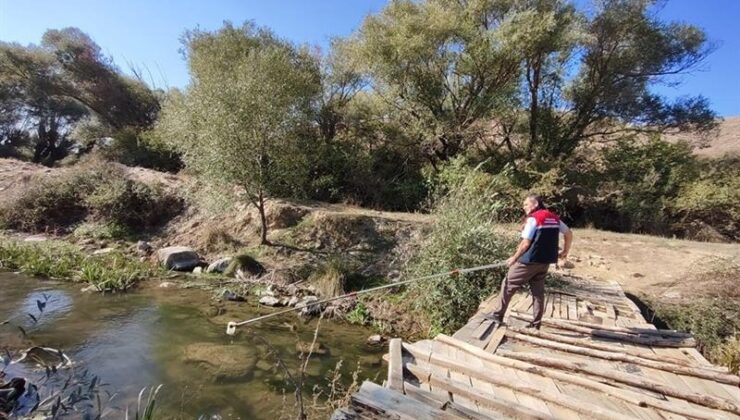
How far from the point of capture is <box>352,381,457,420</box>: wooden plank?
3355 mm

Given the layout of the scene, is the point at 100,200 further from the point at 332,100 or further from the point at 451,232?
the point at 451,232

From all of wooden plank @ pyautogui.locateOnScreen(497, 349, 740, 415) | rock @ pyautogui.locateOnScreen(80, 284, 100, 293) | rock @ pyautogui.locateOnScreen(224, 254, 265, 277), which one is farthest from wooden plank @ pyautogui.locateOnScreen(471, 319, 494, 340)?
rock @ pyautogui.locateOnScreen(80, 284, 100, 293)

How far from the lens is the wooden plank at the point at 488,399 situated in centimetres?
352

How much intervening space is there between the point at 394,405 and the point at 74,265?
37.6 feet

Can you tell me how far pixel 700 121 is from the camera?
54.2 ft

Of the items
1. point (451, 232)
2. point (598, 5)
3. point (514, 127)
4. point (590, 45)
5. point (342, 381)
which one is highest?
point (598, 5)

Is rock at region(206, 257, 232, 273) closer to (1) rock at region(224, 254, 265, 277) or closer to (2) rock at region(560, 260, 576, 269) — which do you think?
(1) rock at region(224, 254, 265, 277)

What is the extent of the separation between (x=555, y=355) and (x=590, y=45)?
15.6 metres

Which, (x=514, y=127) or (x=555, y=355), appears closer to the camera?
(x=555, y=355)

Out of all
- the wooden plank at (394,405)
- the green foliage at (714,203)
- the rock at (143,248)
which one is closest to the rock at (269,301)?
the rock at (143,248)

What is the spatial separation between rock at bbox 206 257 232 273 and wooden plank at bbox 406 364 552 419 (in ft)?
29.2

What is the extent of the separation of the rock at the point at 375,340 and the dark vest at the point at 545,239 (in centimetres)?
362

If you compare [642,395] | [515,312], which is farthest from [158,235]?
[642,395]

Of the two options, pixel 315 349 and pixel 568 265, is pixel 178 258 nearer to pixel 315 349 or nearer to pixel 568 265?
pixel 315 349
